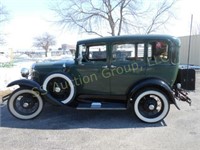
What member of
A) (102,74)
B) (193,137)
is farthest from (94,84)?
(193,137)

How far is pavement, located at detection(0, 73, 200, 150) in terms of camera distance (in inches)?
156

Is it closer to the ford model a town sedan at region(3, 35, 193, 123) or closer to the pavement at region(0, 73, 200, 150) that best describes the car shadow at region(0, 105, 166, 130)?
the pavement at region(0, 73, 200, 150)

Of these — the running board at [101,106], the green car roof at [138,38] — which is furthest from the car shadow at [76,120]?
the green car roof at [138,38]

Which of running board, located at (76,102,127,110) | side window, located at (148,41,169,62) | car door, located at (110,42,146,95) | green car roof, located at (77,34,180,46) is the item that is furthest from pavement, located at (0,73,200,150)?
green car roof, located at (77,34,180,46)

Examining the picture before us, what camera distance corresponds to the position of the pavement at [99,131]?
395 cm

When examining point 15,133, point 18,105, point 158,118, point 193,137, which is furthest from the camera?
point 18,105

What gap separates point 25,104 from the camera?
17.7 ft

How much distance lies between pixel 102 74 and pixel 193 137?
234 cm

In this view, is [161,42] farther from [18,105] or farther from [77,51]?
[18,105]

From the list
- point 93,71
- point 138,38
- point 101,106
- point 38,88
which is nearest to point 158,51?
point 138,38

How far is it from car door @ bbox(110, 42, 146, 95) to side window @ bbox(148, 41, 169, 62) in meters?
0.16

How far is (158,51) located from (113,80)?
1.22 meters

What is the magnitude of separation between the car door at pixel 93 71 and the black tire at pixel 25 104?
1.02 metres

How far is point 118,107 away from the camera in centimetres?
523
